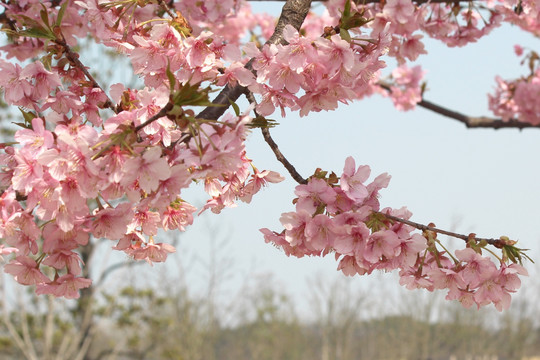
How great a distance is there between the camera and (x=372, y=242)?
4.89 feet

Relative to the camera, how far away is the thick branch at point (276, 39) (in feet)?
4.59

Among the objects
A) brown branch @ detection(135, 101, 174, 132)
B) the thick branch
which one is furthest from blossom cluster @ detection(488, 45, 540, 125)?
brown branch @ detection(135, 101, 174, 132)

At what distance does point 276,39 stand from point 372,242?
25.1 inches

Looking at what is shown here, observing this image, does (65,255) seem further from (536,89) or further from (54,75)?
(536,89)

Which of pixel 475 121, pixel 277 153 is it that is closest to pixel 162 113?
pixel 277 153

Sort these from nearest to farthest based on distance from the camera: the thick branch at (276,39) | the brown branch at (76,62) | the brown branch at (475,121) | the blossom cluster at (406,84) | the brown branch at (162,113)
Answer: the brown branch at (162,113), the thick branch at (276,39), the brown branch at (76,62), the brown branch at (475,121), the blossom cluster at (406,84)

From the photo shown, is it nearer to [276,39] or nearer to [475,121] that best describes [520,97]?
[475,121]

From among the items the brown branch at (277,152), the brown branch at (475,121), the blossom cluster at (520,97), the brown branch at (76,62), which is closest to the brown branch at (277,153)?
the brown branch at (277,152)

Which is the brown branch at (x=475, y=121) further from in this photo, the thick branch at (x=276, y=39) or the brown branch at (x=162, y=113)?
the brown branch at (x=162, y=113)

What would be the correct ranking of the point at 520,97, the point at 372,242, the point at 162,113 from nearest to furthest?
the point at 162,113, the point at 372,242, the point at 520,97

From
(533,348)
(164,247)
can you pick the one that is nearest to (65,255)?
(164,247)

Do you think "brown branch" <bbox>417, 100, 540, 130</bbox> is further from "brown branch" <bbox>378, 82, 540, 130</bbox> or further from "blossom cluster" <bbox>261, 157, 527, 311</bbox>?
"blossom cluster" <bbox>261, 157, 527, 311</bbox>

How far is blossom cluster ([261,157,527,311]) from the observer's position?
1466 mm

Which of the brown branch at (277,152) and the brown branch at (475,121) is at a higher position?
the brown branch at (475,121)
